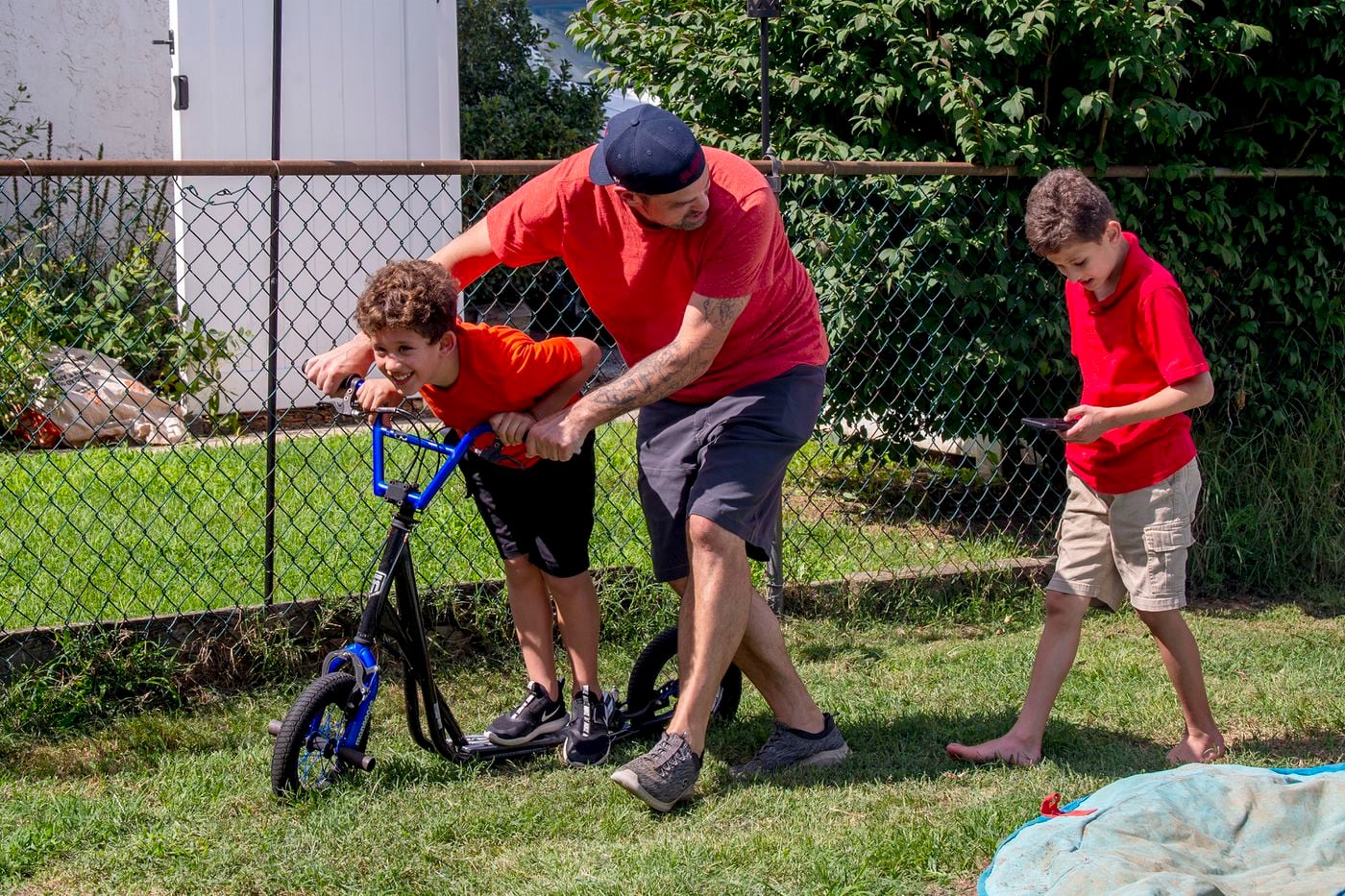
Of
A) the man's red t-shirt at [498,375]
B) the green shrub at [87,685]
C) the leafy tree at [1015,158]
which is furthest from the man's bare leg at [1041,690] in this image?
the green shrub at [87,685]

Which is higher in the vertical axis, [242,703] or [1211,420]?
[1211,420]

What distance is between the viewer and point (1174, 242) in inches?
209

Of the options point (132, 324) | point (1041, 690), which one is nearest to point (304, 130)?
point (132, 324)

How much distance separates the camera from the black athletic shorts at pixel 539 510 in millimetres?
3648

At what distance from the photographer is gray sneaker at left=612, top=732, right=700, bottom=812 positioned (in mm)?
3236

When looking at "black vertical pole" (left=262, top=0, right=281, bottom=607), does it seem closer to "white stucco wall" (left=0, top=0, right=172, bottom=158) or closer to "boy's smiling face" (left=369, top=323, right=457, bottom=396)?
"boy's smiling face" (left=369, top=323, right=457, bottom=396)

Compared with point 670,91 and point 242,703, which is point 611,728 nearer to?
point 242,703

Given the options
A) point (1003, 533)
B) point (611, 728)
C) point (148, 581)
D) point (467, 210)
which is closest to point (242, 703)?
point (148, 581)

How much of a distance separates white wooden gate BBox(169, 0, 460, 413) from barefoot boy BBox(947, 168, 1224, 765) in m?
3.84

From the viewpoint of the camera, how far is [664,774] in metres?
3.25

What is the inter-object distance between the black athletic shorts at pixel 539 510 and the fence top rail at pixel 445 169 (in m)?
1.06

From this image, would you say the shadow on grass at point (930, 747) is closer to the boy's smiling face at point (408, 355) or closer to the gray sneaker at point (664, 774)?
the gray sneaker at point (664, 774)

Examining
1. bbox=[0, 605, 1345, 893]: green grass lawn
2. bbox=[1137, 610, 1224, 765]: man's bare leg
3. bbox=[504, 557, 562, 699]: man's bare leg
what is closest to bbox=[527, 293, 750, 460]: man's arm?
bbox=[504, 557, 562, 699]: man's bare leg

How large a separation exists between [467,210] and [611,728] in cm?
545
